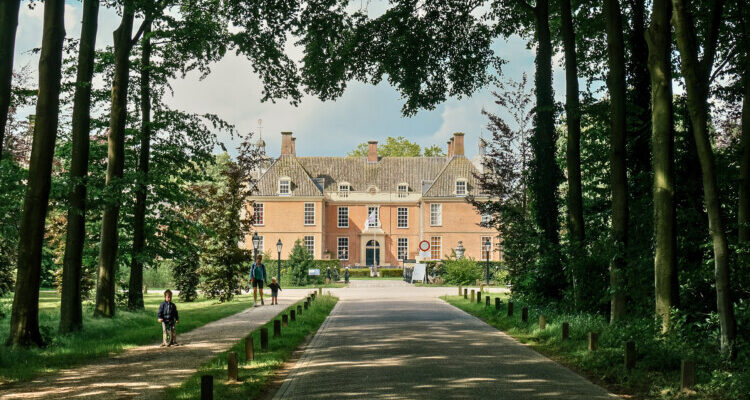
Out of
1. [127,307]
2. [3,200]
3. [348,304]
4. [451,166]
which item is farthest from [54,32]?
[451,166]

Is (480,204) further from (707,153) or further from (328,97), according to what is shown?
(707,153)

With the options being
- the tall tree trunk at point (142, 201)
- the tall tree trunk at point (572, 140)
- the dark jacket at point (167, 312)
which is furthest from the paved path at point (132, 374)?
the tall tree trunk at point (572, 140)

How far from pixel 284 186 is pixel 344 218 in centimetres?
613

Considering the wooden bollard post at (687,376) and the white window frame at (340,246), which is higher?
→ the white window frame at (340,246)

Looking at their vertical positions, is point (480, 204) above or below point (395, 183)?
Answer: below

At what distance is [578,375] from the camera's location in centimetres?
947

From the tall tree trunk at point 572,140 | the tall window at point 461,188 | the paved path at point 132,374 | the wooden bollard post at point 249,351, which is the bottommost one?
Answer: the paved path at point 132,374

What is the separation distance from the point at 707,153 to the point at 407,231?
2066 inches

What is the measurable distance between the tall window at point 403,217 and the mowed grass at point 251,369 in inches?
1824

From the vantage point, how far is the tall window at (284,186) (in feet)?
198

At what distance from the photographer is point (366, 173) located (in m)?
64.2

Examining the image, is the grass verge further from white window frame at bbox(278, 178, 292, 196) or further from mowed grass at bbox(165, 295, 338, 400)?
white window frame at bbox(278, 178, 292, 196)

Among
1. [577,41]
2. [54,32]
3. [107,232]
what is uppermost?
[577,41]

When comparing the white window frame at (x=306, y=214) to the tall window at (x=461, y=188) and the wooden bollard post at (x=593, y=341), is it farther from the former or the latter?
the wooden bollard post at (x=593, y=341)
